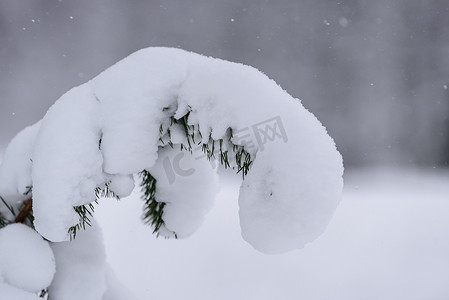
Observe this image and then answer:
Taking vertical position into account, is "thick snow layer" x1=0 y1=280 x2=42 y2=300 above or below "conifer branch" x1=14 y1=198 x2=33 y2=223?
below

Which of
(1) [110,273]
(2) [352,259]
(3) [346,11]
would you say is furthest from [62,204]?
(3) [346,11]

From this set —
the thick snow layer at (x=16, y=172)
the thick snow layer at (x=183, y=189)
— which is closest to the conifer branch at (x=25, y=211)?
the thick snow layer at (x=16, y=172)

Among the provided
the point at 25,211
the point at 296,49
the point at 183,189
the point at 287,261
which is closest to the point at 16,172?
the point at 25,211

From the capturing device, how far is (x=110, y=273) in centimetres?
148

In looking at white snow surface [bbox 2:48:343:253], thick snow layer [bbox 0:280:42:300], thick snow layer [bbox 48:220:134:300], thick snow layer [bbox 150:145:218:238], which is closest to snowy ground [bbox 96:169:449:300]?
thick snow layer [bbox 48:220:134:300]

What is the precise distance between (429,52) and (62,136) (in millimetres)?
13797

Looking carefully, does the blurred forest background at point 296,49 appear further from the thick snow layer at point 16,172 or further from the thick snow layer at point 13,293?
the thick snow layer at point 13,293

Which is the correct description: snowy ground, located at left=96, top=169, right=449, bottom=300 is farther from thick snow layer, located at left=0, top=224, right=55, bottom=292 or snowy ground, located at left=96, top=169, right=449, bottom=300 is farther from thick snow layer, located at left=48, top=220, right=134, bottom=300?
thick snow layer, located at left=0, top=224, right=55, bottom=292

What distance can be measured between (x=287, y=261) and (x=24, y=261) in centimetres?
223

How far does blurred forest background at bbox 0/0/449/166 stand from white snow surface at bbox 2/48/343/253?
974 centimetres

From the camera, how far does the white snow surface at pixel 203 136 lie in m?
0.73

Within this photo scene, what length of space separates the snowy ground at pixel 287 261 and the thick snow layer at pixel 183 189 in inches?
54.8

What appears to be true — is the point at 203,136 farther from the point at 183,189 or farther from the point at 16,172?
the point at 16,172

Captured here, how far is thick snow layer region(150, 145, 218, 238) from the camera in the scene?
110 cm
